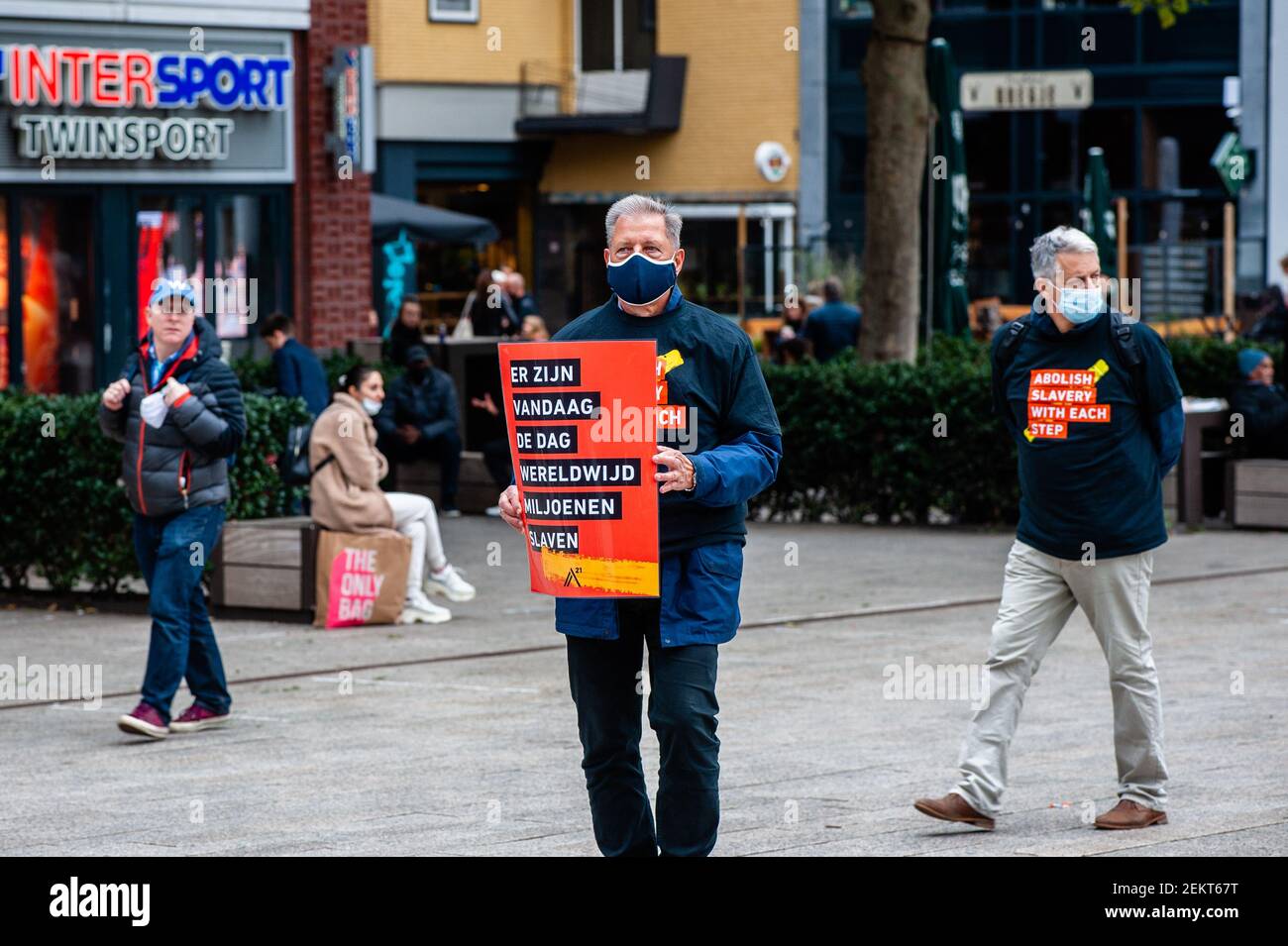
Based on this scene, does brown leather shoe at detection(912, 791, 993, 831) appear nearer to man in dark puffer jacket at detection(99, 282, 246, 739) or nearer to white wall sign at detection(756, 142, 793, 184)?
man in dark puffer jacket at detection(99, 282, 246, 739)

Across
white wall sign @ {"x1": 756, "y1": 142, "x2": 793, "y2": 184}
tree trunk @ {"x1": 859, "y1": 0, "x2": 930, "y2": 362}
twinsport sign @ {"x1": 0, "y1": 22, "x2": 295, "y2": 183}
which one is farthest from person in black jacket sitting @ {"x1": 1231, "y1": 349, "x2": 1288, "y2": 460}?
white wall sign @ {"x1": 756, "y1": 142, "x2": 793, "y2": 184}

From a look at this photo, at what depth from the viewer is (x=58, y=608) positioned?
44.8 feet

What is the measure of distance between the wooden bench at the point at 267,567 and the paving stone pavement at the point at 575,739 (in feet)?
0.51

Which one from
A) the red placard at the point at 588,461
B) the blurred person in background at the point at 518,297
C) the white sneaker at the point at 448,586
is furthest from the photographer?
the blurred person in background at the point at 518,297

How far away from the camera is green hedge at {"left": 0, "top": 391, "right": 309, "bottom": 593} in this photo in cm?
1334

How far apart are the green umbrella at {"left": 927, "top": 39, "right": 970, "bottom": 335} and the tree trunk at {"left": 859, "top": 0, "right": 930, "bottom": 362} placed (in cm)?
95

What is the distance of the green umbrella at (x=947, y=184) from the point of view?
64.1ft

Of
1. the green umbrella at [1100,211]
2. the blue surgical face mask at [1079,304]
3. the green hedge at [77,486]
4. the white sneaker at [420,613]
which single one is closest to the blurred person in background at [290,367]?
the green hedge at [77,486]

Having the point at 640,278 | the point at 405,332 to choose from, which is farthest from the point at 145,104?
the point at 640,278

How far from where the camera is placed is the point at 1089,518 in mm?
7359

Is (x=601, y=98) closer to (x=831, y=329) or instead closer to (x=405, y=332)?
(x=831, y=329)

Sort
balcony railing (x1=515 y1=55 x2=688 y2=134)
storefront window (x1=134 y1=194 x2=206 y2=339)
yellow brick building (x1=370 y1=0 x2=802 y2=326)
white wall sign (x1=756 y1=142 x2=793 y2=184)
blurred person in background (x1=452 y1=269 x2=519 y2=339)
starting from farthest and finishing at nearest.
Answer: white wall sign (x1=756 y1=142 x2=793 y2=184), balcony railing (x1=515 y1=55 x2=688 y2=134), yellow brick building (x1=370 y1=0 x2=802 y2=326), blurred person in background (x1=452 y1=269 x2=519 y2=339), storefront window (x1=134 y1=194 x2=206 y2=339)

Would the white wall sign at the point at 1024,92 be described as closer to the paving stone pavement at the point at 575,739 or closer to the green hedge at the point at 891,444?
the green hedge at the point at 891,444
